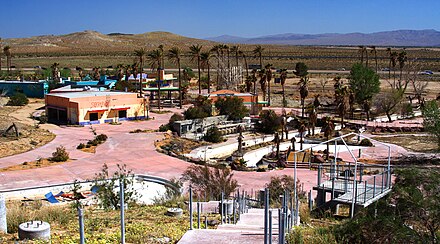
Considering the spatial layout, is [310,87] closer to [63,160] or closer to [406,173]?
[63,160]

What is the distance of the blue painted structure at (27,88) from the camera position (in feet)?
229

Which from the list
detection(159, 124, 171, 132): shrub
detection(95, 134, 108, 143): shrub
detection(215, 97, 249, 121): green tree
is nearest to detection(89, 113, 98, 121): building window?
detection(159, 124, 171, 132): shrub

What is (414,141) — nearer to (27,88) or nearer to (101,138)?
(101,138)

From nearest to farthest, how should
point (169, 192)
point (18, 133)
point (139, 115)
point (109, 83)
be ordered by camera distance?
1. point (169, 192)
2. point (18, 133)
3. point (139, 115)
4. point (109, 83)

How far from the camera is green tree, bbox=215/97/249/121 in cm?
5288

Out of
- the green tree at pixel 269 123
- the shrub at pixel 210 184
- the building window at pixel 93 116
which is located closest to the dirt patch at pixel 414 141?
the green tree at pixel 269 123

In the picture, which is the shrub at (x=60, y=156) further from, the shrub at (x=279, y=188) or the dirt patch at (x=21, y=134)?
the shrub at (x=279, y=188)

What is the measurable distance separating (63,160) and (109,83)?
3811 cm

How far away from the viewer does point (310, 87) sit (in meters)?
88.4

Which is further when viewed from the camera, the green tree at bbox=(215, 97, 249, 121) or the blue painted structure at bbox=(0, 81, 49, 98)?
the blue painted structure at bbox=(0, 81, 49, 98)

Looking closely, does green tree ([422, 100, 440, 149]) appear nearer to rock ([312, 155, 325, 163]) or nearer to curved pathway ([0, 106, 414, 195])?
curved pathway ([0, 106, 414, 195])

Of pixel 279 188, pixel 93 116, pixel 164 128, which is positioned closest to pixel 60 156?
pixel 164 128

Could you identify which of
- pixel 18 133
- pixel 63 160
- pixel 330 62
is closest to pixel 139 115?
pixel 18 133

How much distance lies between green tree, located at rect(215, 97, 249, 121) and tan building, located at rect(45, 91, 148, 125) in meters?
8.85
